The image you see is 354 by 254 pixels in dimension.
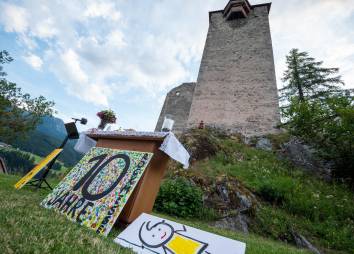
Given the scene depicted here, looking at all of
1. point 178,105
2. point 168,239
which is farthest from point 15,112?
point 168,239

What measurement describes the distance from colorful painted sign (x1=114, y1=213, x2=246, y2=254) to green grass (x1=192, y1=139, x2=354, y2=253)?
125 inches

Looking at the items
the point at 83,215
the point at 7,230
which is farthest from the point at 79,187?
the point at 7,230

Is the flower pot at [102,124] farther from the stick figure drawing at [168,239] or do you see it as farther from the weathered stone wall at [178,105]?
the weathered stone wall at [178,105]

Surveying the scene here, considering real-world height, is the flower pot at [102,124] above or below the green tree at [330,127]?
below

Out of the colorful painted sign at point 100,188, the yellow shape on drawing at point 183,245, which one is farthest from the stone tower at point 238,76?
the yellow shape on drawing at point 183,245

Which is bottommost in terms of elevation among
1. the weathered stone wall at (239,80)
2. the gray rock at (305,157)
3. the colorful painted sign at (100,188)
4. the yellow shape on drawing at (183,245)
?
the yellow shape on drawing at (183,245)

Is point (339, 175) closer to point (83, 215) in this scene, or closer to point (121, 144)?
point (121, 144)

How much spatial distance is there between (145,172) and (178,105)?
57.9ft

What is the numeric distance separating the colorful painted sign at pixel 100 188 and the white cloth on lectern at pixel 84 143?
0.87 metres

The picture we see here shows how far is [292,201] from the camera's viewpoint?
5.55m

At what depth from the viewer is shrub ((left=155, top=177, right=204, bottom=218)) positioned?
461 centimetres

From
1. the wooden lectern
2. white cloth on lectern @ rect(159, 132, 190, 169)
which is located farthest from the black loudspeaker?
white cloth on lectern @ rect(159, 132, 190, 169)

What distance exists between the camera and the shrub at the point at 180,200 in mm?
4605

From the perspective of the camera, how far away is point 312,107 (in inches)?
320
